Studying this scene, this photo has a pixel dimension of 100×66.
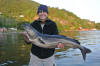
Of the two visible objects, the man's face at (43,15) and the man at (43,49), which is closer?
the man at (43,49)

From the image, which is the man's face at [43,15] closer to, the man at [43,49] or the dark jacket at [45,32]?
the man at [43,49]

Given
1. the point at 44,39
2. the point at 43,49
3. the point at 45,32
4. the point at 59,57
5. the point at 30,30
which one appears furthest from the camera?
the point at 59,57

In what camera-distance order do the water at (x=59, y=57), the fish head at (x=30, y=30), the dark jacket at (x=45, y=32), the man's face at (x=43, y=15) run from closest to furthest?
the fish head at (x=30, y=30) → the dark jacket at (x=45, y=32) → the man's face at (x=43, y=15) → the water at (x=59, y=57)

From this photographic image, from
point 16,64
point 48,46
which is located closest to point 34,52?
point 48,46

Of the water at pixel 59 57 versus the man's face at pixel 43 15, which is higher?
the man's face at pixel 43 15

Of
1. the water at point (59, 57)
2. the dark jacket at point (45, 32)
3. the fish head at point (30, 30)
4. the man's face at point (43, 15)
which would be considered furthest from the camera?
the water at point (59, 57)

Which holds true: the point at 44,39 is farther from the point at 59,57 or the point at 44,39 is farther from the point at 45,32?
the point at 59,57

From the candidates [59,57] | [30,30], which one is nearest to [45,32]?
[30,30]

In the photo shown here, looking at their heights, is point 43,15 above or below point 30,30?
above

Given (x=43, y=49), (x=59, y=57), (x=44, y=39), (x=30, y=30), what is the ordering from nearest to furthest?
(x=30, y=30), (x=44, y=39), (x=43, y=49), (x=59, y=57)

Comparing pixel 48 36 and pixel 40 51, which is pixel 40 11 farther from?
pixel 40 51

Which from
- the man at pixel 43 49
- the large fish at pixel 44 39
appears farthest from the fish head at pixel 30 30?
the man at pixel 43 49

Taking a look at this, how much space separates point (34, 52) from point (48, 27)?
1.01 m

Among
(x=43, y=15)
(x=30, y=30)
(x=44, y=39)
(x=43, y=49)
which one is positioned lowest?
(x=43, y=49)
